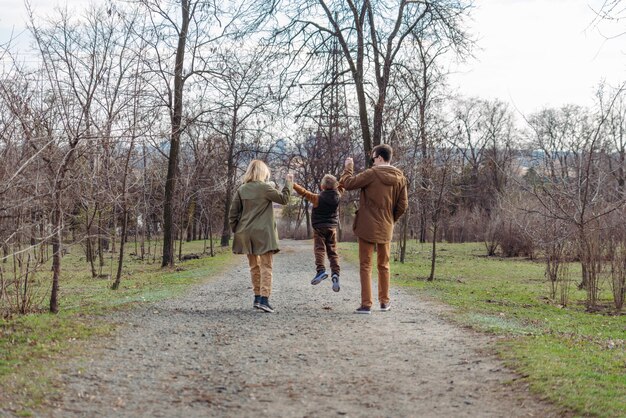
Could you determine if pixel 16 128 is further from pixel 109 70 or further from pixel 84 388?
pixel 84 388

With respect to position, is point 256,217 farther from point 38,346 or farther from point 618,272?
point 618,272

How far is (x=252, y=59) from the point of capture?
2330 cm

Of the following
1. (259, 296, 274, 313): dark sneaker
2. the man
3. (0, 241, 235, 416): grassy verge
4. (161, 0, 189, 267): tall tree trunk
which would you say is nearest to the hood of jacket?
the man

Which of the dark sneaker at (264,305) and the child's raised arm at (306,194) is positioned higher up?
the child's raised arm at (306,194)

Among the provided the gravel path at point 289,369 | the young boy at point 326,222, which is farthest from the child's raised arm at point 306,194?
the gravel path at point 289,369

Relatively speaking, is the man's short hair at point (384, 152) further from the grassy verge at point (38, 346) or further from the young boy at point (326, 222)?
the grassy verge at point (38, 346)

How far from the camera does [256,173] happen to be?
9.88m

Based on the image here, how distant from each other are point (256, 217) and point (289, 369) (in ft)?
11.9

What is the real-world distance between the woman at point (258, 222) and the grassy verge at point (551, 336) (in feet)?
9.62

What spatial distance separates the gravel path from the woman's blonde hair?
6.54ft

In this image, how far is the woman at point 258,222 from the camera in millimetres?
9680

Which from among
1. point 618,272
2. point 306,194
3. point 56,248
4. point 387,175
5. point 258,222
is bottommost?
point 618,272

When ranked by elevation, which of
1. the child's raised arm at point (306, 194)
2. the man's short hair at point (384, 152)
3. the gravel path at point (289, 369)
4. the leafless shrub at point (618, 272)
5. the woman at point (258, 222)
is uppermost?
the man's short hair at point (384, 152)

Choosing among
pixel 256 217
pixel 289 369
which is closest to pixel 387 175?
pixel 256 217
